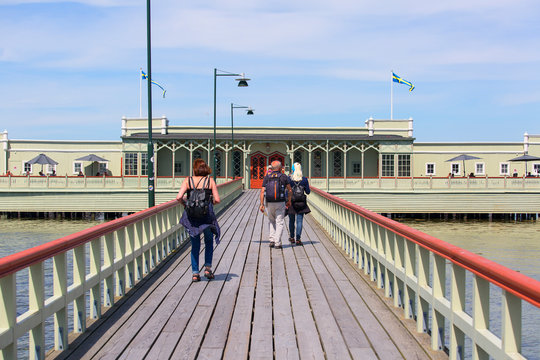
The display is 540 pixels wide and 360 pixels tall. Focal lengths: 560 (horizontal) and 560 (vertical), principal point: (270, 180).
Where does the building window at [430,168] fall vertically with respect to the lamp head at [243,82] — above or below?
below

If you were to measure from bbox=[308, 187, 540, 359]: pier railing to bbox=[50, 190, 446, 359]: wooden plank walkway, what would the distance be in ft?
0.91

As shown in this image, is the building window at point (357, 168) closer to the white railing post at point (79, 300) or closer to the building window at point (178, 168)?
the building window at point (178, 168)

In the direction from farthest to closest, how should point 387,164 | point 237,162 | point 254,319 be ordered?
1. point 237,162
2. point 387,164
3. point 254,319

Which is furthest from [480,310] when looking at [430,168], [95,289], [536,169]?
[536,169]

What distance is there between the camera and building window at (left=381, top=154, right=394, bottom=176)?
45.2 metres

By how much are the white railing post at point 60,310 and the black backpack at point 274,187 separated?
637cm

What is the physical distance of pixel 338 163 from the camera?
1863 inches

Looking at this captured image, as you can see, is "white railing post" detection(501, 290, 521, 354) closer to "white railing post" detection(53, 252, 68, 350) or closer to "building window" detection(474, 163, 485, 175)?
"white railing post" detection(53, 252, 68, 350)

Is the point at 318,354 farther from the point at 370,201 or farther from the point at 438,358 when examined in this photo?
the point at 370,201

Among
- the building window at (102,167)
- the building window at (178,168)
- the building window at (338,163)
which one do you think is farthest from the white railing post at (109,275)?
the building window at (102,167)

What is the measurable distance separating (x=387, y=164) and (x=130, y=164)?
2072 centimetres

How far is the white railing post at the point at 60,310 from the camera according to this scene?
16.9ft

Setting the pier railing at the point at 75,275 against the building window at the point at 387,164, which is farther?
the building window at the point at 387,164

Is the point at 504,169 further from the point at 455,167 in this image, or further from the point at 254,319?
the point at 254,319
